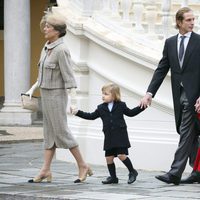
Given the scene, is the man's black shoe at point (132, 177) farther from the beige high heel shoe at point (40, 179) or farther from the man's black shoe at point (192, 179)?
the beige high heel shoe at point (40, 179)

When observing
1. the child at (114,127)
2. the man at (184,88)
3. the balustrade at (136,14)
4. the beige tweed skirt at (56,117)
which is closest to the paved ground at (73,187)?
the child at (114,127)

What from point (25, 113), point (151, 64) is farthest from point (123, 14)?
point (25, 113)

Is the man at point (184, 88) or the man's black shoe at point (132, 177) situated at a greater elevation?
the man at point (184, 88)

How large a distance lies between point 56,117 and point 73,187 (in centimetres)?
81

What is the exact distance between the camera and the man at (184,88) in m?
9.29

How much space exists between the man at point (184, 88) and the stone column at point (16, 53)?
1102 cm

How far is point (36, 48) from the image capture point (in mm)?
27047

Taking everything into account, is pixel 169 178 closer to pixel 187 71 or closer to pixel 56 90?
pixel 187 71

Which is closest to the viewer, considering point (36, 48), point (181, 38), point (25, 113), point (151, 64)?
point (181, 38)

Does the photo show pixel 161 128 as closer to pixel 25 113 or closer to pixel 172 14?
pixel 172 14

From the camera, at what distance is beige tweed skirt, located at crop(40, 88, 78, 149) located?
9.67 m

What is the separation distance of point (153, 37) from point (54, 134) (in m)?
2.11

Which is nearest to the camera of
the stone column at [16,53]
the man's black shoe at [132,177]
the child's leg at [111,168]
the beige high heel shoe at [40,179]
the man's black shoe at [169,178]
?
the man's black shoe at [169,178]

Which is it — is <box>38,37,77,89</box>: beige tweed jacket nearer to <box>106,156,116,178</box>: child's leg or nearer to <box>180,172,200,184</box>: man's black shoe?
<box>106,156,116,178</box>: child's leg
